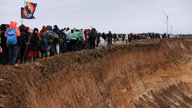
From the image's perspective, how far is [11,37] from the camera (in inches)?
636

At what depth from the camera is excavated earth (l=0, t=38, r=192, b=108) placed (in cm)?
1291

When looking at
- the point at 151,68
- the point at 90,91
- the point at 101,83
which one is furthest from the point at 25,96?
the point at 151,68

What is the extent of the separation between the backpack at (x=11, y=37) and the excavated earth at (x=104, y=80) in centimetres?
122

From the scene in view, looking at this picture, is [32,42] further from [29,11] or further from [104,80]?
[104,80]

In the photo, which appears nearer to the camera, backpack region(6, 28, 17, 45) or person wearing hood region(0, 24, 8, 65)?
backpack region(6, 28, 17, 45)

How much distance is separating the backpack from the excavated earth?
48.2 inches

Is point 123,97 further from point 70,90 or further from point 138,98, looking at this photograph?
point 70,90

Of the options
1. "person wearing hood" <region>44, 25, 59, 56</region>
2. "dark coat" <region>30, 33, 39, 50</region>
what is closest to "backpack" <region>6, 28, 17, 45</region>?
"dark coat" <region>30, 33, 39, 50</region>

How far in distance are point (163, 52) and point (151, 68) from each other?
5966mm

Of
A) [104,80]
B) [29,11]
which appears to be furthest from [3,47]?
[104,80]

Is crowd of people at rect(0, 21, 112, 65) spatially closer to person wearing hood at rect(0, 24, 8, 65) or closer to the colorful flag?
person wearing hood at rect(0, 24, 8, 65)

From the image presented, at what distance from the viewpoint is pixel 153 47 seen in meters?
42.0

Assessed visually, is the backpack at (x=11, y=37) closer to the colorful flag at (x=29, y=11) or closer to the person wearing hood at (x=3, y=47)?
the person wearing hood at (x=3, y=47)

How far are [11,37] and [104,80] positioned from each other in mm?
9943
